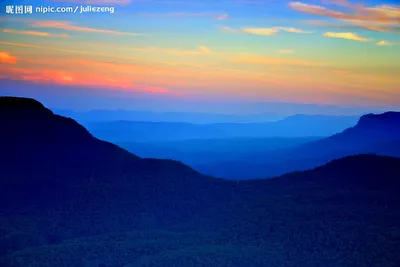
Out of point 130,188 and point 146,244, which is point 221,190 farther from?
point 146,244

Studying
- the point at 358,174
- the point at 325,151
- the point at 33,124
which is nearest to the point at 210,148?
the point at 325,151

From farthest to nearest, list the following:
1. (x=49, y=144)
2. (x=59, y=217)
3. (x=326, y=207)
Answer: (x=49, y=144) < (x=59, y=217) < (x=326, y=207)

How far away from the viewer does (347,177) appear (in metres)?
61.5

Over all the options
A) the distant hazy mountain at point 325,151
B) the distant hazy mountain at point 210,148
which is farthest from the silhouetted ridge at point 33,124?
the distant hazy mountain at point 210,148

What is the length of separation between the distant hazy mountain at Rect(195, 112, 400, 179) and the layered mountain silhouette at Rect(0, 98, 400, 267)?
1098 inches

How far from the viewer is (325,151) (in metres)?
105

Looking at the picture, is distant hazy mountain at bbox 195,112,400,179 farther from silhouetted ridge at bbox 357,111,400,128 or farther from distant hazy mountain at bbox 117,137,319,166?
distant hazy mountain at bbox 117,137,319,166

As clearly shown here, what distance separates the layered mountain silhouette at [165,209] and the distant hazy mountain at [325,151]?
27897 millimetres

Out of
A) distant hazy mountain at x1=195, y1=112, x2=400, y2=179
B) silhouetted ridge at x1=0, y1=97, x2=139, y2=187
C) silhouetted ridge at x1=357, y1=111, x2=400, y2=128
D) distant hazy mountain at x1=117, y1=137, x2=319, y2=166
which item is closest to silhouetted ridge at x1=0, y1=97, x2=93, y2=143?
silhouetted ridge at x1=0, y1=97, x2=139, y2=187

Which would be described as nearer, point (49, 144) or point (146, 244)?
point (146, 244)

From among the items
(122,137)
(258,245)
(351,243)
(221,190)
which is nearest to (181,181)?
(221,190)

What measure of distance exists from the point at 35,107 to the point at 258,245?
36378mm

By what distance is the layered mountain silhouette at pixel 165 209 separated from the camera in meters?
47.8

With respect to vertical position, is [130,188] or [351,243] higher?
[130,188]
